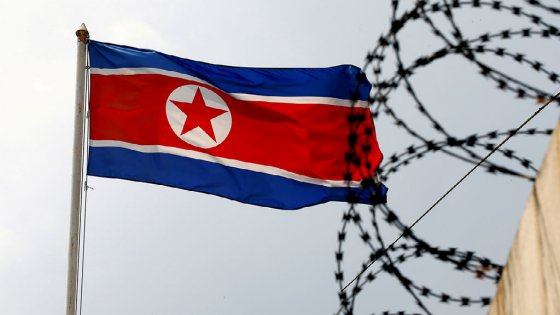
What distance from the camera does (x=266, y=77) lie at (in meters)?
10.7

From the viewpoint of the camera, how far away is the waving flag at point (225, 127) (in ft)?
31.4

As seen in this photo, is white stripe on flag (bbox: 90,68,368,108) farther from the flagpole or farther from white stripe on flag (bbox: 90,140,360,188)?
white stripe on flag (bbox: 90,140,360,188)

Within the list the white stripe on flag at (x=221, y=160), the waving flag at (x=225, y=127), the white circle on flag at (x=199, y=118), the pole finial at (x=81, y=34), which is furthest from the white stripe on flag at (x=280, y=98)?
the white stripe on flag at (x=221, y=160)

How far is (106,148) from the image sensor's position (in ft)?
30.6

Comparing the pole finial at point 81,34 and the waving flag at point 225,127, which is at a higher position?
the pole finial at point 81,34

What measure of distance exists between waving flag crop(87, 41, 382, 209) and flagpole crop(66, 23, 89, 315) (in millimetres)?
298

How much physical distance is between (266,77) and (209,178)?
202cm

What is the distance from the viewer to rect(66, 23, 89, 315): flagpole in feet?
25.8

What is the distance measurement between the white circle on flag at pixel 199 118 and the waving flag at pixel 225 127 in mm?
16

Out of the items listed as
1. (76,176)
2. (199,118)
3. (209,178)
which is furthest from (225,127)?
(76,176)

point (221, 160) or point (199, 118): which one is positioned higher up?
point (199, 118)

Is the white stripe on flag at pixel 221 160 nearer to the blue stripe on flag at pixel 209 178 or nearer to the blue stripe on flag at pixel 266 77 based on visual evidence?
the blue stripe on flag at pixel 209 178

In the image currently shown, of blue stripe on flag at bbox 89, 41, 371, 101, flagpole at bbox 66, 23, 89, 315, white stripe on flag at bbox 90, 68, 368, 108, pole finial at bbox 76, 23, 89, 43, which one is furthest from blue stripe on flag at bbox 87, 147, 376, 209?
pole finial at bbox 76, 23, 89, 43

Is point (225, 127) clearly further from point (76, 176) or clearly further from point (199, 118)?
point (76, 176)
